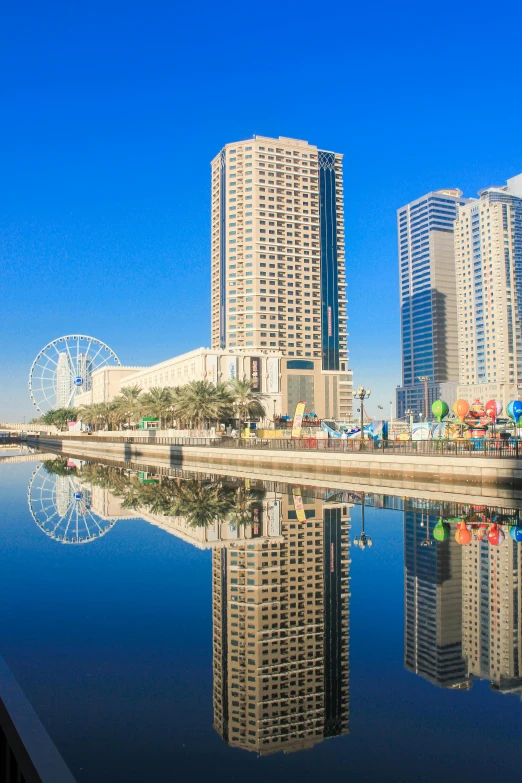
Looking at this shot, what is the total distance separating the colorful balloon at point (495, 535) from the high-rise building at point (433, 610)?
108 cm

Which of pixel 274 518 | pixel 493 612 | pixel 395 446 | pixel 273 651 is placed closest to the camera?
pixel 273 651

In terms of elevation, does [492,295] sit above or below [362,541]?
above

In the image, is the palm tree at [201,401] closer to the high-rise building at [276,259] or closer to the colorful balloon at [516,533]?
the high-rise building at [276,259]

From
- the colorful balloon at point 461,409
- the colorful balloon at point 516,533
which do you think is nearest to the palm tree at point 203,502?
the colorful balloon at point 516,533

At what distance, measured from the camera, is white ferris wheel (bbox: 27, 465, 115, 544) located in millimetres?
26359

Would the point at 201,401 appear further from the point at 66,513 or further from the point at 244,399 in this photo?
the point at 66,513

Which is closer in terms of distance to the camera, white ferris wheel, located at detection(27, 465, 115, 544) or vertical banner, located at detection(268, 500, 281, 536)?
vertical banner, located at detection(268, 500, 281, 536)

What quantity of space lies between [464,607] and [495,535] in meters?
7.90

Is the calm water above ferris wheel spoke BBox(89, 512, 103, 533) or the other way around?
above

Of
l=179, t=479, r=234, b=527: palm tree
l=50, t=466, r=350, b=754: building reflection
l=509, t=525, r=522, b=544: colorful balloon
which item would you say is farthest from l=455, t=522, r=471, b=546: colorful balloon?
l=179, t=479, r=234, b=527: palm tree

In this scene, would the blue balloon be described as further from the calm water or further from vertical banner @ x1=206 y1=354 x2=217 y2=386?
vertical banner @ x1=206 y1=354 x2=217 y2=386

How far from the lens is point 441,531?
22750 mm

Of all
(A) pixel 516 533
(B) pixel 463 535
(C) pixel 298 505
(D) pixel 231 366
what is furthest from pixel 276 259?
(A) pixel 516 533

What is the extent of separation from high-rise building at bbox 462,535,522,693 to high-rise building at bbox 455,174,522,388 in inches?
6748
